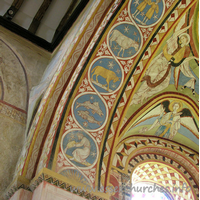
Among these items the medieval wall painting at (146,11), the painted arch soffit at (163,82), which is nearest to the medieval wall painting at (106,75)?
the painted arch soffit at (163,82)

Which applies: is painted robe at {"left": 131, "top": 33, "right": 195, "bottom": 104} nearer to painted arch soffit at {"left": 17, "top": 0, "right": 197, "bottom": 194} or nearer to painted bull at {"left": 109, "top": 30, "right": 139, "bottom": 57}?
painted arch soffit at {"left": 17, "top": 0, "right": 197, "bottom": 194}

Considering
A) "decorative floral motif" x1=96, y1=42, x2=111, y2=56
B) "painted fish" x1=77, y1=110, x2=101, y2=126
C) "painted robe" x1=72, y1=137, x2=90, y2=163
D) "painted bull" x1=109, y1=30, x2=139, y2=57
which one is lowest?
"painted robe" x1=72, y1=137, x2=90, y2=163

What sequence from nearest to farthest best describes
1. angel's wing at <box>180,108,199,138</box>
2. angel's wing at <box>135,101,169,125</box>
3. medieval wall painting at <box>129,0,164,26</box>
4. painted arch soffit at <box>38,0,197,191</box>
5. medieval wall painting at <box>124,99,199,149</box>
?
painted arch soffit at <box>38,0,197,191</box>, medieval wall painting at <box>129,0,164,26</box>, angel's wing at <box>135,101,169,125</box>, medieval wall painting at <box>124,99,199,149</box>, angel's wing at <box>180,108,199,138</box>

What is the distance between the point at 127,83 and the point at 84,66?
35.5 inches

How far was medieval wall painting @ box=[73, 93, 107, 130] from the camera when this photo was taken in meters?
4.74

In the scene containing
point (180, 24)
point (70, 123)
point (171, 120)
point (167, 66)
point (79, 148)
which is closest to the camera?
point (79, 148)

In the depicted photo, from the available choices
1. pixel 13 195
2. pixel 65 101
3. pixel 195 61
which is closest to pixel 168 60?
pixel 195 61

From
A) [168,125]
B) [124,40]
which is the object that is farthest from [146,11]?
[168,125]

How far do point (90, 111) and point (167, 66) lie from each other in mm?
2169

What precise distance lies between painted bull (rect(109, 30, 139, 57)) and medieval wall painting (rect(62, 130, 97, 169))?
1.77m

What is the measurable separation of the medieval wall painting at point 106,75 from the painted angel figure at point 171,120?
1811 millimetres

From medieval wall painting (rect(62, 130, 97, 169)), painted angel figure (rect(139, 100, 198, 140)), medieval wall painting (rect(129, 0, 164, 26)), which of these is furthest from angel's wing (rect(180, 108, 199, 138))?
medieval wall painting (rect(62, 130, 97, 169))

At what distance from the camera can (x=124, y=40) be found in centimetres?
519

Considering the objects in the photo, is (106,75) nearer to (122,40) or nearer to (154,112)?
(122,40)
